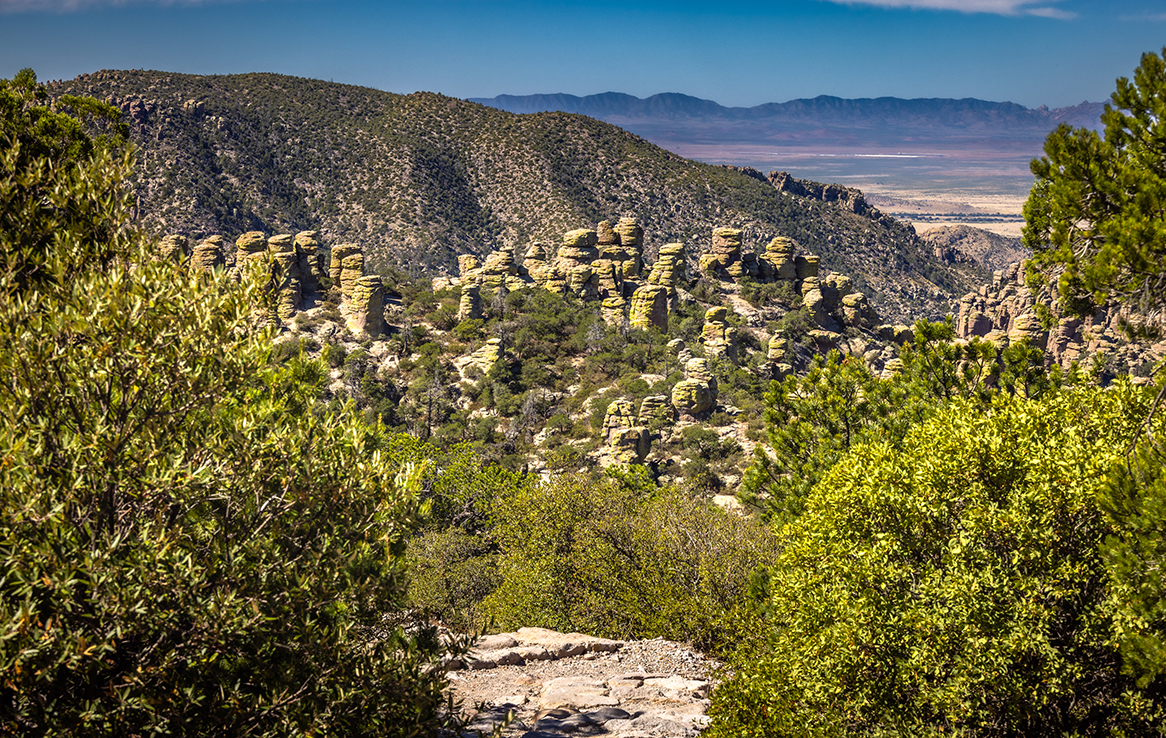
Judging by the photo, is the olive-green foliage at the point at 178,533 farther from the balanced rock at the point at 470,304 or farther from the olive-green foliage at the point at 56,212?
the balanced rock at the point at 470,304

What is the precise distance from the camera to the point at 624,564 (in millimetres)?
15281

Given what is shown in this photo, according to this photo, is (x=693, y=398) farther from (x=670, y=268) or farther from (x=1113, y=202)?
(x=1113, y=202)

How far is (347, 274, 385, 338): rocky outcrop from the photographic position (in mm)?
42406

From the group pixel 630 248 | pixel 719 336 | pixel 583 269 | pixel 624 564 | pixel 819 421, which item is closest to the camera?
pixel 819 421

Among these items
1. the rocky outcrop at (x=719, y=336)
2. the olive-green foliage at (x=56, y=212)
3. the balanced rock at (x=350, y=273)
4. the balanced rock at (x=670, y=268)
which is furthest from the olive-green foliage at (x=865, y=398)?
the balanced rock at (x=670, y=268)

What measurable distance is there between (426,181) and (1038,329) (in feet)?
212

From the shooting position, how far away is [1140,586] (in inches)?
233

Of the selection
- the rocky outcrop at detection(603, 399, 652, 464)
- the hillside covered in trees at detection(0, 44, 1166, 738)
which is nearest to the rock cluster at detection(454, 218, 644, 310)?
the rocky outcrop at detection(603, 399, 652, 464)

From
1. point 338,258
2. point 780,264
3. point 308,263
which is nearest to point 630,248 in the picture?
point 780,264

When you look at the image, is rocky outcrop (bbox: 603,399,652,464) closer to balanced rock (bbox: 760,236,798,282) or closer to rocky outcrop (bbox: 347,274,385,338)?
rocky outcrop (bbox: 347,274,385,338)

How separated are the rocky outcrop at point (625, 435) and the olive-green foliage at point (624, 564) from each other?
1190cm

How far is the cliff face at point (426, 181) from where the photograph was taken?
80500 millimetres

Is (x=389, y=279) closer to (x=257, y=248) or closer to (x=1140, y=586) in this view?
(x=257, y=248)

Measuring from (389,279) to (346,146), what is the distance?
46.2m
